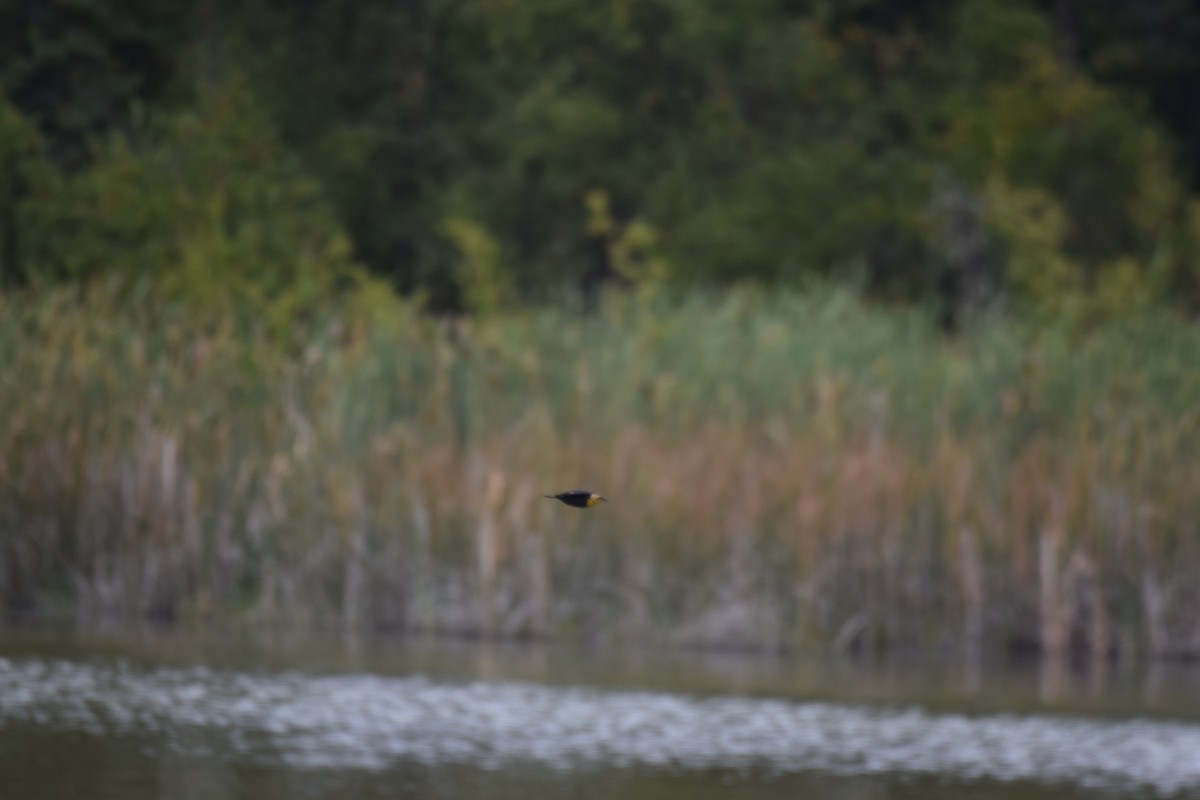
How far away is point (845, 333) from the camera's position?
15008 mm

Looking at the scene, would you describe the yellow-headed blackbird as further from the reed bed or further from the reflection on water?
the reed bed

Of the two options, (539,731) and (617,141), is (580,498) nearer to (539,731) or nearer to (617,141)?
(539,731)

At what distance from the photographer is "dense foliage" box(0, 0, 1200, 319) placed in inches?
854

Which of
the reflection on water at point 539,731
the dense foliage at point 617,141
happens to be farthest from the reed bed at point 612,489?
the dense foliage at point 617,141

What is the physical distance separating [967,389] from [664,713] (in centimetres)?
430

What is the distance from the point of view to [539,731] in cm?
1012

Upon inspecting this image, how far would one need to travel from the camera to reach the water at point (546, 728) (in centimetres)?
893

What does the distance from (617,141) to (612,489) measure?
1699cm

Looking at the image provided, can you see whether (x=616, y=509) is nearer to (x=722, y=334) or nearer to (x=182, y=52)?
(x=722, y=334)

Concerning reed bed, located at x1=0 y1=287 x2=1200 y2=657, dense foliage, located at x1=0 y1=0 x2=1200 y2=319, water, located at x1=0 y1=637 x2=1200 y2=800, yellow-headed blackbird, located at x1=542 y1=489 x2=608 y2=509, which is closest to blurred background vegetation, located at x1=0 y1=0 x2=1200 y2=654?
reed bed, located at x1=0 y1=287 x2=1200 y2=657

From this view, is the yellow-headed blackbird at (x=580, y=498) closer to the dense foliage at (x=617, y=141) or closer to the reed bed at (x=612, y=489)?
the reed bed at (x=612, y=489)

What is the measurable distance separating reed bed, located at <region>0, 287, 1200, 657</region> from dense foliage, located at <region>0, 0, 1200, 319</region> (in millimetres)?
6046

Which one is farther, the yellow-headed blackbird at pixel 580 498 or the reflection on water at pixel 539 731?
the reflection on water at pixel 539 731

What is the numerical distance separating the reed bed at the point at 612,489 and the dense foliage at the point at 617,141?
6.05 meters
